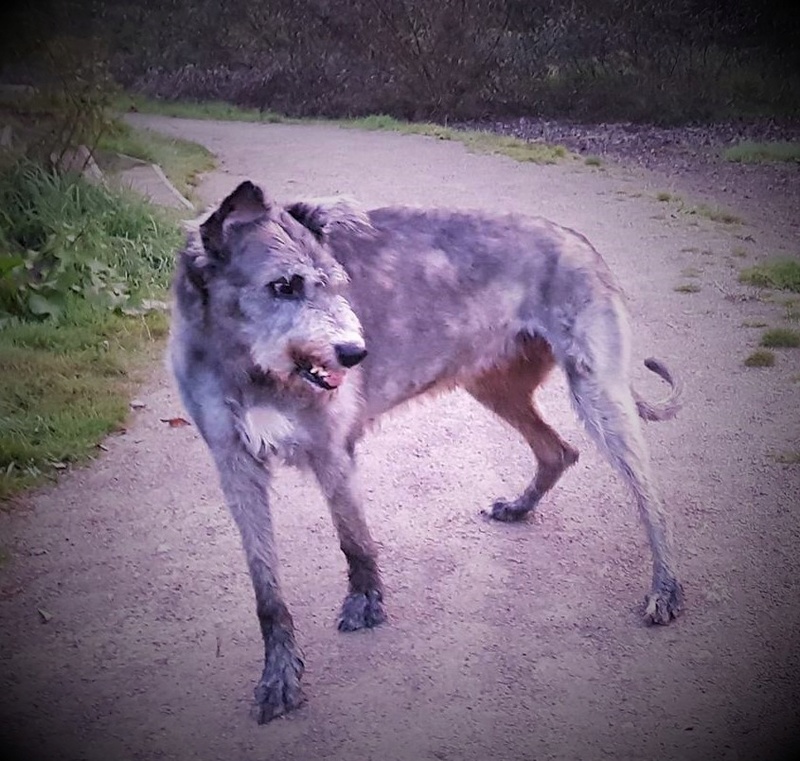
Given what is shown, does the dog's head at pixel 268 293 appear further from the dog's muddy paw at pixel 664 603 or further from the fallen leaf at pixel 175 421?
the dog's muddy paw at pixel 664 603

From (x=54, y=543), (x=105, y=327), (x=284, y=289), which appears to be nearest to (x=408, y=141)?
(x=284, y=289)

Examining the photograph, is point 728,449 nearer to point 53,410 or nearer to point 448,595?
point 448,595

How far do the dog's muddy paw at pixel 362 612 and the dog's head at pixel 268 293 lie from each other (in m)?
0.58

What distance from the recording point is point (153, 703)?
165 centimetres

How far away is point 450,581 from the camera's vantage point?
211 cm

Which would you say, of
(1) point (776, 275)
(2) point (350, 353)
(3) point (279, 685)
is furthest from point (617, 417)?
(3) point (279, 685)

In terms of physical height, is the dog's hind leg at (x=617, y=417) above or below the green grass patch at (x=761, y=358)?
below

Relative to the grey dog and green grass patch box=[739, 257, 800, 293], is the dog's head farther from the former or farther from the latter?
green grass patch box=[739, 257, 800, 293]

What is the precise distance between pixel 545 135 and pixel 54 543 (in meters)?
1.29

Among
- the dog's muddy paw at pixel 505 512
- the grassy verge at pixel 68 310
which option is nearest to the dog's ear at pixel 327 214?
the grassy verge at pixel 68 310

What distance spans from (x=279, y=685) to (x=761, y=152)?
1483 millimetres

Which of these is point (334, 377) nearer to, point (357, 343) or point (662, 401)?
point (357, 343)

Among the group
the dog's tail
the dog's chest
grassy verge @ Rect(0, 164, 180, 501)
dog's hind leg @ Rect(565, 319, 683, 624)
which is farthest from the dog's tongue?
the dog's tail

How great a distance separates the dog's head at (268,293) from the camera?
1681 millimetres
